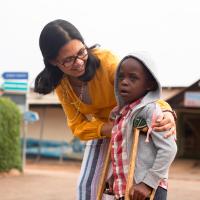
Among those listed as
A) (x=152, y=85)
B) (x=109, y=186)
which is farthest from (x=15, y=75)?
(x=152, y=85)

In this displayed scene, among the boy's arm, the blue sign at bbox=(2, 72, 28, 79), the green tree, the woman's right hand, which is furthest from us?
the blue sign at bbox=(2, 72, 28, 79)

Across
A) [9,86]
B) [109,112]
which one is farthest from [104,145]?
[9,86]

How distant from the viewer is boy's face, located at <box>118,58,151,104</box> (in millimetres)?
2484

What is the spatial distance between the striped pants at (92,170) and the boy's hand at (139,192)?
0.56 meters

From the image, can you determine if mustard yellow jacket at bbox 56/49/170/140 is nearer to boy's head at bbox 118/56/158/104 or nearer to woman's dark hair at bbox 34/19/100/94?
woman's dark hair at bbox 34/19/100/94

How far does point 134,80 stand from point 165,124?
0.27 m

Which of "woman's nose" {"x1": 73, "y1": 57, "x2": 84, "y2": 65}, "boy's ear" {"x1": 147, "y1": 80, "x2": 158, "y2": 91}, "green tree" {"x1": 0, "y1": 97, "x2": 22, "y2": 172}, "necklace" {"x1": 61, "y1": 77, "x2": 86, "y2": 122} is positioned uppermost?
"woman's nose" {"x1": 73, "y1": 57, "x2": 84, "y2": 65}

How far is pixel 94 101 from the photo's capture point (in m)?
2.90

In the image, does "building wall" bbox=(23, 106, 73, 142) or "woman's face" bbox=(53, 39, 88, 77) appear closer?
"woman's face" bbox=(53, 39, 88, 77)

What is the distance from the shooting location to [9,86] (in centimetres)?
1423

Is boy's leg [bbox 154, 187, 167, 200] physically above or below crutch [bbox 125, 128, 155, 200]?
below

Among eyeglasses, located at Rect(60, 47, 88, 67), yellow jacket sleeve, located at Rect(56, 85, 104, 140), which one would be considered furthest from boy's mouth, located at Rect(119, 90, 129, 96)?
yellow jacket sleeve, located at Rect(56, 85, 104, 140)

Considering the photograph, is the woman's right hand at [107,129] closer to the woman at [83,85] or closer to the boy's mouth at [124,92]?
the woman at [83,85]

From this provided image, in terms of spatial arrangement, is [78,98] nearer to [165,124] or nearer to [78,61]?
[78,61]
